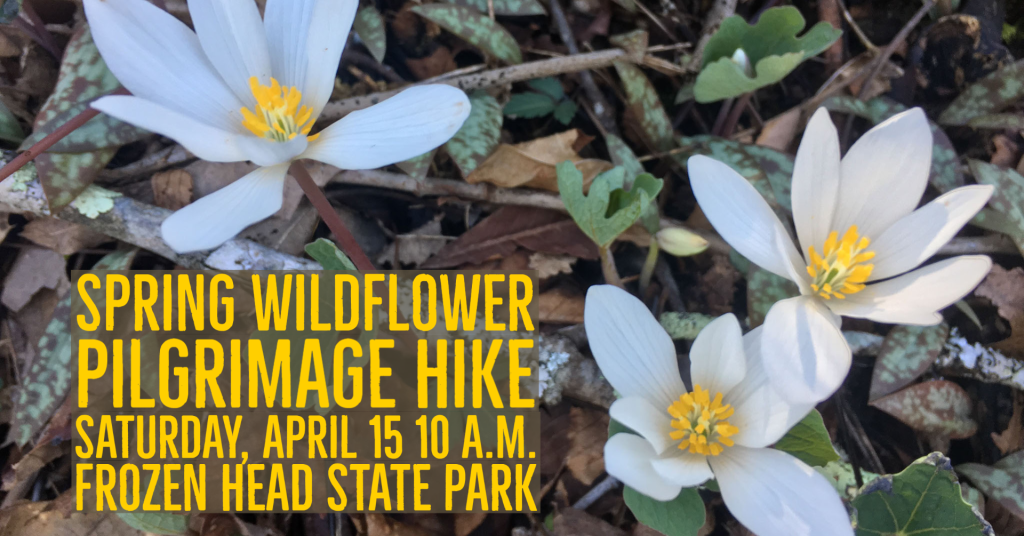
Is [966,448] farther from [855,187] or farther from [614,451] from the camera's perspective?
[614,451]

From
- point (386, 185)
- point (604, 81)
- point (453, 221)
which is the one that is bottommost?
point (453, 221)

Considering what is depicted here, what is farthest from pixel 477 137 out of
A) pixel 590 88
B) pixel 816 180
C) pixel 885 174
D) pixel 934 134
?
pixel 934 134

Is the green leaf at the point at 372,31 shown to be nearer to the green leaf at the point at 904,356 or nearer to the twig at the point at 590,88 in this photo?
the twig at the point at 590,88

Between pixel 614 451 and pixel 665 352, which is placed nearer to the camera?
pixel 614 451

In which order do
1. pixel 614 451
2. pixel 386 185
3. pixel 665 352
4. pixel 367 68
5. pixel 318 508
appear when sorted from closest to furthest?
pixel 614 451
pixel 665 352
pixel 318 508
pixel 386 185
pixel 367 68

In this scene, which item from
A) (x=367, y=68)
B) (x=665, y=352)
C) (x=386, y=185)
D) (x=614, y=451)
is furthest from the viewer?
(x=367, y=68)

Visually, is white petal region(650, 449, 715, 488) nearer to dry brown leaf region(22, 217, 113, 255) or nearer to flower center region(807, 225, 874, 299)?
flower center region(807, 225, 874, 299)

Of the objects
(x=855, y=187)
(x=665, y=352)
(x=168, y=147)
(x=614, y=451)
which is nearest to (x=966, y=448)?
(x=855, y=187)

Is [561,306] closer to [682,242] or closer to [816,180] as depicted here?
[682,242]
